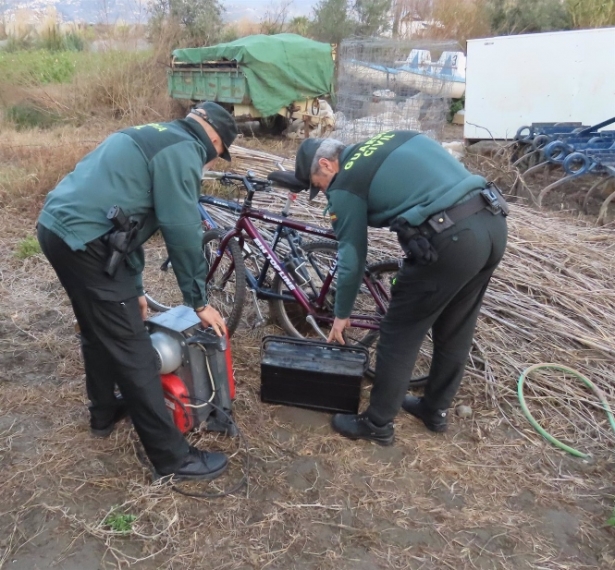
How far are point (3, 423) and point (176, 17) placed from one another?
13760 millimetres

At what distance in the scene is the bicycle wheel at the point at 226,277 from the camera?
13.1 ft

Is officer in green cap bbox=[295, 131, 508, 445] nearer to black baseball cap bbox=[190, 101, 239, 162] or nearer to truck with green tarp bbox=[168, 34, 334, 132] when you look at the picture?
black baseball cap bbox=[190, 101, 239, 162]

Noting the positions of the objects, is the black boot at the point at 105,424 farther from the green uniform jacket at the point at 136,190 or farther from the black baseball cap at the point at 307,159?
the black baseball cap at the point at 307,159

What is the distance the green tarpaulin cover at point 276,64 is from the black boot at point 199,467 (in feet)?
31.4

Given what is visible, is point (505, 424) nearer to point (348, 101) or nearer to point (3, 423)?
point (3, 423)

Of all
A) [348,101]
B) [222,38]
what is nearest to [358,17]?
[222,38]

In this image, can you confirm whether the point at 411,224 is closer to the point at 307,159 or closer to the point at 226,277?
the point at 307,159

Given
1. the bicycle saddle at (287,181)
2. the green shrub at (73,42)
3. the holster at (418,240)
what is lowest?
the holster at (418,240)

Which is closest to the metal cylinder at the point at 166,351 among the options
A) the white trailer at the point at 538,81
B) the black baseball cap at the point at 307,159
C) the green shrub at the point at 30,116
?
the black baseball cap at the point at 307,159

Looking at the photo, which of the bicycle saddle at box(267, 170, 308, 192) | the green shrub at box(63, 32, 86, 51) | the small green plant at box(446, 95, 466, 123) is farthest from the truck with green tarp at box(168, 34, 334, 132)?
the bicycle saddle at box(267, 170, 308, 192)

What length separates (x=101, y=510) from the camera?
2734mm

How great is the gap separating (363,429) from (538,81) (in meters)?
8.09

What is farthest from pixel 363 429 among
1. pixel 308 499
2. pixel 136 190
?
pixel 136 190

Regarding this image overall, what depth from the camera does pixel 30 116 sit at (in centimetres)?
1230
